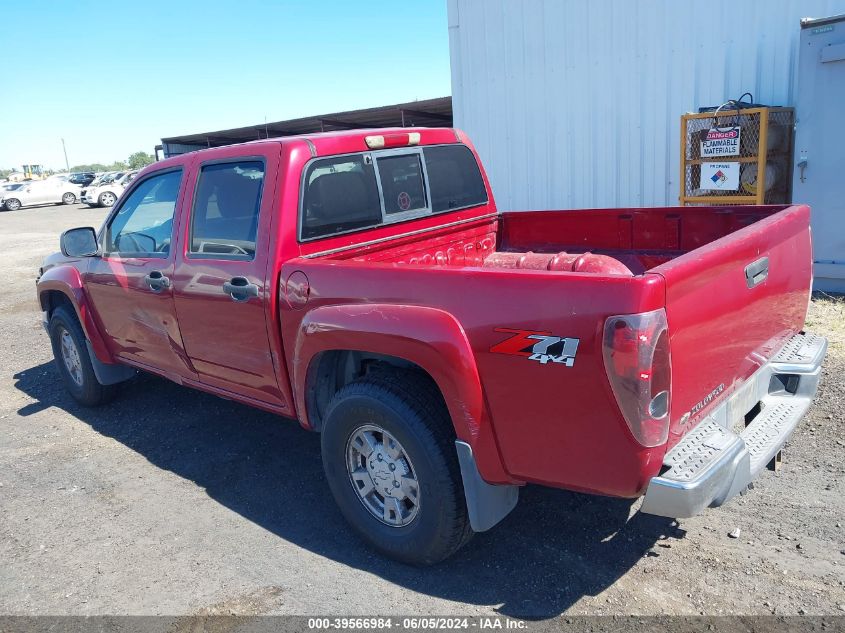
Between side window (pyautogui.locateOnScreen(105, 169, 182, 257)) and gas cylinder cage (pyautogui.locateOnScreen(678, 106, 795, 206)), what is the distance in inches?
230

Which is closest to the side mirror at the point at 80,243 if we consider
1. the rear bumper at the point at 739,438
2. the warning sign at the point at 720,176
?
the rear bumper at the point at 739,438

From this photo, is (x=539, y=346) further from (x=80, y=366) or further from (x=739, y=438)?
(x=80, y=366)

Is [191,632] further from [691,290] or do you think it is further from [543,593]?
[691,290]

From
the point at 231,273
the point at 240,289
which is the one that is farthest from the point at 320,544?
the point at 231,273

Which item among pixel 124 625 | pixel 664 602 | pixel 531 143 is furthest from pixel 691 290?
pixel 531 143

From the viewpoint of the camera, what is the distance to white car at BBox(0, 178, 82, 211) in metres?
34.9

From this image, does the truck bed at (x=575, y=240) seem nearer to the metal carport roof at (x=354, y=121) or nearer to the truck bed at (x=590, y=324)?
the truck bed at (x=590, y=324)

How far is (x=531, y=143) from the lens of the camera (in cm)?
1065

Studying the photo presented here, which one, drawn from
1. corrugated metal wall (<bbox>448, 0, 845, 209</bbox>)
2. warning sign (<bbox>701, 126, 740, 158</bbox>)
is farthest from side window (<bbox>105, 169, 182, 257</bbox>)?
corrugated metal wall (<bbox>448, 0, 845, 209</bbox>)

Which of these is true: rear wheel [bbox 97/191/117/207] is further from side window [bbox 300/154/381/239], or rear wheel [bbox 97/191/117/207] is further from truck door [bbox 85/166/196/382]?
side window [bbox 300/154/381/239]

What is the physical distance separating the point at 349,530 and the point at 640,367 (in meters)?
1.98

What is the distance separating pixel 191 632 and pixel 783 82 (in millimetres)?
8307

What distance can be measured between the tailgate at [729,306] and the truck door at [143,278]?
301cm

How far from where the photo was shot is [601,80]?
9672 millimetres
